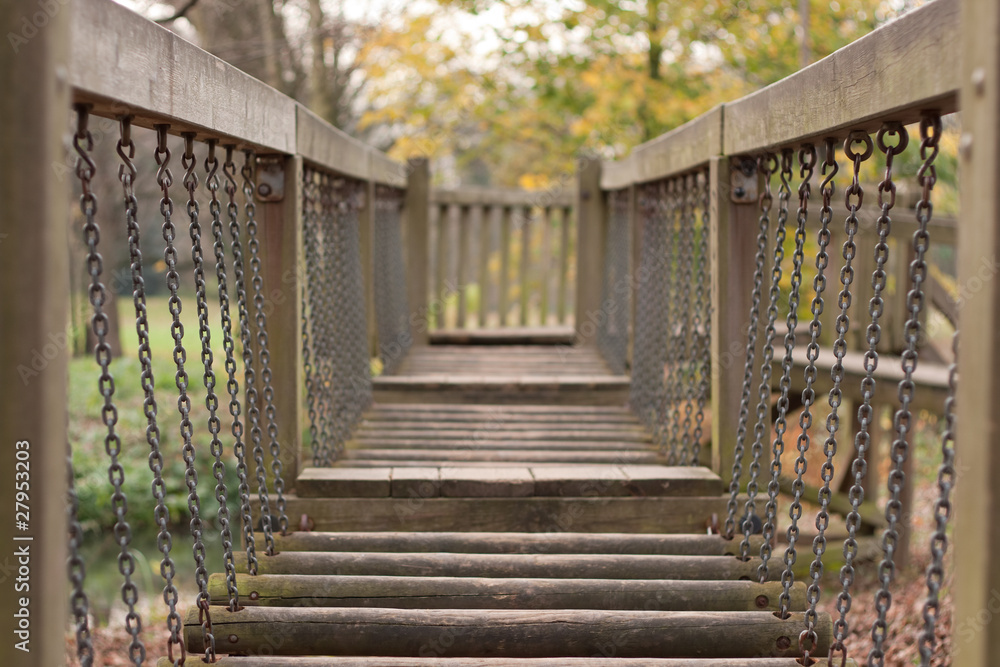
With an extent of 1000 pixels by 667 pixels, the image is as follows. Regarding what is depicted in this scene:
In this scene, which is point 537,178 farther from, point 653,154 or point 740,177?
point 740,177

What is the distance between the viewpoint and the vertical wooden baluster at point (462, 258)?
7.41 m

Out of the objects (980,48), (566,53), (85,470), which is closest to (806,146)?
(980,48)

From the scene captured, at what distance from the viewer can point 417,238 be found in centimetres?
671

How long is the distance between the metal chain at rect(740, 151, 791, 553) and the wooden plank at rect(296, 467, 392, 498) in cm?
133

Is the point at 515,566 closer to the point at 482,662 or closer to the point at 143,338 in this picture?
the point at 482,662

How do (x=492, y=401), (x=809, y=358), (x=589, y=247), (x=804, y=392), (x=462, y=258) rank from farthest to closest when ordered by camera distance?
1. (x=462, y=258)
2. (x=589, y=247)
3. (x=492, y=401)
4. (x=809, y=358)
5. (x=804, y=392)

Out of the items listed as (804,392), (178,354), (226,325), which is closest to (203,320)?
(178,354)

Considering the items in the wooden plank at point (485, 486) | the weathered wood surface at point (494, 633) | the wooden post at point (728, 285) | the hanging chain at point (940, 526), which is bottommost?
the weathered wood surface at point (494, 633)

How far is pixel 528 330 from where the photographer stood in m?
7.38

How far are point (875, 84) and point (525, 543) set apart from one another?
74.4 inches

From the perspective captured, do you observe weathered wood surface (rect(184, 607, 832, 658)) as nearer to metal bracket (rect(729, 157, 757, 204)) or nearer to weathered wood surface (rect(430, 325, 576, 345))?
metal bracket (rect(729, 157, 757, 204))

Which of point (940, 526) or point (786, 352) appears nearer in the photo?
point (940, 526)

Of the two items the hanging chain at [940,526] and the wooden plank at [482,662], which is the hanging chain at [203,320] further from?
the hanging chain at [940,526]

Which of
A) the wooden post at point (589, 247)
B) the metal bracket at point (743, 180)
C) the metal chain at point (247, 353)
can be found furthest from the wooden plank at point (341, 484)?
the wooden post at point (589, 247)
